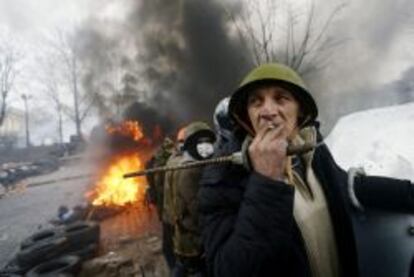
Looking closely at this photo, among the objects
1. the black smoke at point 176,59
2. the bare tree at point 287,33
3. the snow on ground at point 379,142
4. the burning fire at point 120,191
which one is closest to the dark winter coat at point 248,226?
the snow on ground at point 379,142

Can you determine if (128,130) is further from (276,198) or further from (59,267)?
(276,198)

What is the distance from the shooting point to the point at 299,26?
17844 millimetres

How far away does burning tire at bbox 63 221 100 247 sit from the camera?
998cm

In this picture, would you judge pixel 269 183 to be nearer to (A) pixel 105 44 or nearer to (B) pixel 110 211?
(B) pixel 110 211

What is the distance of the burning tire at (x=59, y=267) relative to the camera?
27.1 feet

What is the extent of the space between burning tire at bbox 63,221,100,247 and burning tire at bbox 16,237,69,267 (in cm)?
21

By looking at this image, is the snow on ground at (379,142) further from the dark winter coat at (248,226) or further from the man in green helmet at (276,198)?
the dark winter coat at (248,226)

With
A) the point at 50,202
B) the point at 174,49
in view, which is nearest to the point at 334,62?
the point at 174,49

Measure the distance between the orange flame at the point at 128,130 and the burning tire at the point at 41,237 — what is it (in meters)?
12.3

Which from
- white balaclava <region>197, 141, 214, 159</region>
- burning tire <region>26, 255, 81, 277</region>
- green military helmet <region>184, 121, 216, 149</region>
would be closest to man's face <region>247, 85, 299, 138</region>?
white balaclava <region>197, 141, 214, 159</region>

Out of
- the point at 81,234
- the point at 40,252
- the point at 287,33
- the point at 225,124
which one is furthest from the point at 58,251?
the point at 287,33

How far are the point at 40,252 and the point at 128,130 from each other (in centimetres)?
1417

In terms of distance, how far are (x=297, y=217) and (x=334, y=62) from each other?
18.2 metres

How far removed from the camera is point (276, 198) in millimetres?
1513
